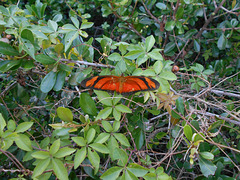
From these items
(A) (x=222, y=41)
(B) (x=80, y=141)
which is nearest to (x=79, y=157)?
(B) (x=80, y=141)

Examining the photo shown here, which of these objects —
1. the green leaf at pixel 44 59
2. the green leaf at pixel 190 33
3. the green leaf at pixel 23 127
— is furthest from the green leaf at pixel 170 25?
the green leaf at pixel 23 127

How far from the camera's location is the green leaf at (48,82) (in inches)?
40.5

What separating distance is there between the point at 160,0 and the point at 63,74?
4.31ft

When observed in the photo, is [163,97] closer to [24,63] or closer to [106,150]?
[106,150]

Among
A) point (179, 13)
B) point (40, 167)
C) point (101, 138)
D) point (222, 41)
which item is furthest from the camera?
point (222, 41)

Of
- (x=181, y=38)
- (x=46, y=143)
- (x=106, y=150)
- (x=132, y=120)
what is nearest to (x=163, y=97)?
(x=132, y=120)

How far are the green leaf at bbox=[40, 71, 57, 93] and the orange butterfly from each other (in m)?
0.18

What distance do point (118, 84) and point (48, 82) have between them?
1.28 feet

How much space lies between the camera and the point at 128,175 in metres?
0.79

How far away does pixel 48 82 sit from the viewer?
1037 mm

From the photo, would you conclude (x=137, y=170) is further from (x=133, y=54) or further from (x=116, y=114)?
(x=133, y=54)

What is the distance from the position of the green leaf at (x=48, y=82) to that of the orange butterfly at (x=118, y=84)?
178 mm

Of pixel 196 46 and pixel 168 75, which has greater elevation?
pixel 168 75

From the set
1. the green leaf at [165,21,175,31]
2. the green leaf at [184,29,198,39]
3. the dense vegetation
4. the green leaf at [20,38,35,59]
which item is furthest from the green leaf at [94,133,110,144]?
the green leaf at [184,29,198,39]
